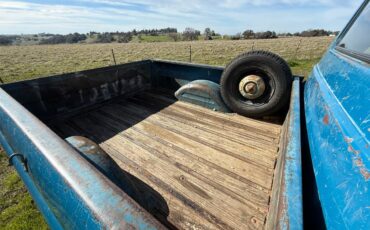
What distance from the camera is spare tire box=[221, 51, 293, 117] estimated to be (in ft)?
8.59

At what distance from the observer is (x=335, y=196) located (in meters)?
0.75

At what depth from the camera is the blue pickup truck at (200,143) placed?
69 cm

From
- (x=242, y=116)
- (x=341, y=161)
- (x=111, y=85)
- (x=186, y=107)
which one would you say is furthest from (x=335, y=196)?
(x=111, y=85)

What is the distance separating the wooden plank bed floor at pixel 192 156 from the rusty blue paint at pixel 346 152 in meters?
0.78

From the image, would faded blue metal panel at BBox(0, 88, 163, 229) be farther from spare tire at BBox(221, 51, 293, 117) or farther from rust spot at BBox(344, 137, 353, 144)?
spare tire at BBox(221, 51, 293, 117)

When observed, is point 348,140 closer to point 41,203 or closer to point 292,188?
point 292,188

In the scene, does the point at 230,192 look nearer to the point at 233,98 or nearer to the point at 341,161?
the point at 341,161

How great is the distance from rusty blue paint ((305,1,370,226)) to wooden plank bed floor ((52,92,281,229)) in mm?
777

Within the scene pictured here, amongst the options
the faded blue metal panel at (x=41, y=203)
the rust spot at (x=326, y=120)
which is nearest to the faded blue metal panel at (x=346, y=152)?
the rust spot at (x=326, y=120)

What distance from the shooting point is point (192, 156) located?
2.18m

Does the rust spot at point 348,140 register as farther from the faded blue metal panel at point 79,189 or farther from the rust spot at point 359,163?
the faded blue metal panel at point 79,189

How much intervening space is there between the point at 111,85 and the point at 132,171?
1964 millimetres

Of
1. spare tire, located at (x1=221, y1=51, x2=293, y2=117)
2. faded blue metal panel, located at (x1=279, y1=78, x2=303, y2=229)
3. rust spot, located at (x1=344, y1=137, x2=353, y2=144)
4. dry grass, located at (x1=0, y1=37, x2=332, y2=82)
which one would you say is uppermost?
rust spot, located at (x1=344, y1=137, x2=353, y2=144)

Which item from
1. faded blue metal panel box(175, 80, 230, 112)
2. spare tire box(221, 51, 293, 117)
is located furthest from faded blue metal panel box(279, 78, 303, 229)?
faded blue metal panel box(175, 80, 230, 112)
